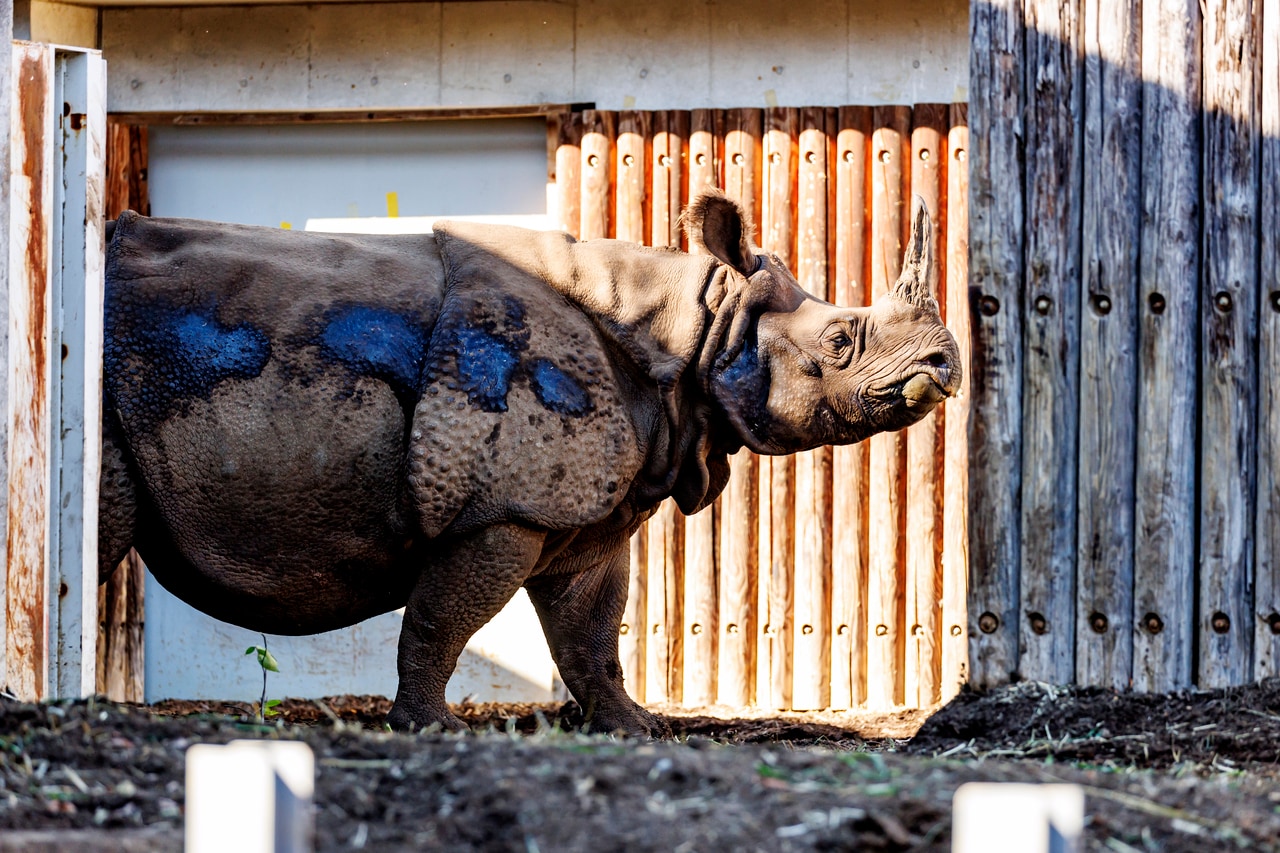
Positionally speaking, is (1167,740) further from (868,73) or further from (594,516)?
(868,73)

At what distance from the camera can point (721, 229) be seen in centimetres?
616

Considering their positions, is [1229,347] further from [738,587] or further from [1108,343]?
[738,587]

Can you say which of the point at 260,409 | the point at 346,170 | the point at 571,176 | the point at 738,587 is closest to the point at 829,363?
the point at 260,409

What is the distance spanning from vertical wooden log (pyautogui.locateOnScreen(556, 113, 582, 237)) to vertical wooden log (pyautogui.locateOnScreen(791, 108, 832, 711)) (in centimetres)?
116

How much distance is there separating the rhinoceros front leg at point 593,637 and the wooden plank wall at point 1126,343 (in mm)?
1584

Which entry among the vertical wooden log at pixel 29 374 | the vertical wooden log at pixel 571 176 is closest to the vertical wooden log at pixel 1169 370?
the vertical wooden log at pixel 571 176

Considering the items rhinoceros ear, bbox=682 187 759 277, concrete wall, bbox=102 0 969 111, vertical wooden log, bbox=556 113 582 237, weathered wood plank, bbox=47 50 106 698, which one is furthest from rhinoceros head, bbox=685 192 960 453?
concrete wall, bbox=102 0 969 111

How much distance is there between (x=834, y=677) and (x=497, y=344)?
325cm

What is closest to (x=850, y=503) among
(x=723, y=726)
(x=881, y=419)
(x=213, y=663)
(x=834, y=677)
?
(x=834, y=677)

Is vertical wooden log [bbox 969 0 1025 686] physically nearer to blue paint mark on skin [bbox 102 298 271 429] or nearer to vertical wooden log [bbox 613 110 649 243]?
blue paint mark on skin [bbox 102 298 271 429]

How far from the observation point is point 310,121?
28.5 ft

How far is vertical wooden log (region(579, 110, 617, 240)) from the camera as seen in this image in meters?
8.23

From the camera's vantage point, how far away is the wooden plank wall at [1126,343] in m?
5.43

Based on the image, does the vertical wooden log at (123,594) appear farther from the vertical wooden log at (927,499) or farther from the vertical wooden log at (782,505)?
the vertical wooden log at (927,499)
